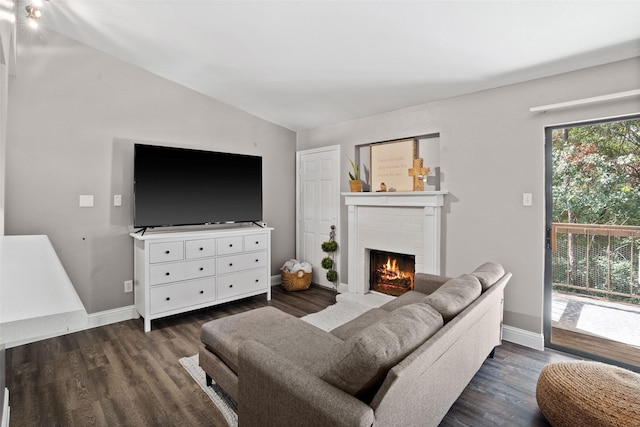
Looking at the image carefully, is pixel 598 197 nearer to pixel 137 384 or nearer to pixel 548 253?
pixel 548 253

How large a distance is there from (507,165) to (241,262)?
2932 millimetres

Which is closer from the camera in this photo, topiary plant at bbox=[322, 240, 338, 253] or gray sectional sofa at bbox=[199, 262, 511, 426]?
gray sectional sofa at bbox=[199, 262, 511, 426]

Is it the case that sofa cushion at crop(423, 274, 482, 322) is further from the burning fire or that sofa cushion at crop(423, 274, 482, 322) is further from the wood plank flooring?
the burning fire

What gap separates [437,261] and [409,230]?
449 millimetres

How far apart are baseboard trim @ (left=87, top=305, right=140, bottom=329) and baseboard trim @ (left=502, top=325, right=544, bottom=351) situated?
12.1ft

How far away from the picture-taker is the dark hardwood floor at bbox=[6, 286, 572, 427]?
1887mm

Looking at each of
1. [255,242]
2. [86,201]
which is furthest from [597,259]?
[86,201]

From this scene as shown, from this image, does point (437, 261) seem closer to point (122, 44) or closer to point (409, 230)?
point (409, 230)

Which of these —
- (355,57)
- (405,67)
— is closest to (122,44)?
(355,57)

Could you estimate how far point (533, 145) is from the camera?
2.73 meters

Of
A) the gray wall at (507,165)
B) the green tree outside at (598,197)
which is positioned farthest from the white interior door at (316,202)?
the green tree outside at (598,197)

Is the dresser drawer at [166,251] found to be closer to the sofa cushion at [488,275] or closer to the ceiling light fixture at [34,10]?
the ceiling light fixture at [34,10]

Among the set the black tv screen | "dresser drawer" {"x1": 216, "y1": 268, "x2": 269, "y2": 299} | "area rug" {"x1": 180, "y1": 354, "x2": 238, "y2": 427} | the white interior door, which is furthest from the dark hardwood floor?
the white interior door

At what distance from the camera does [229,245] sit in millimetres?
3604
